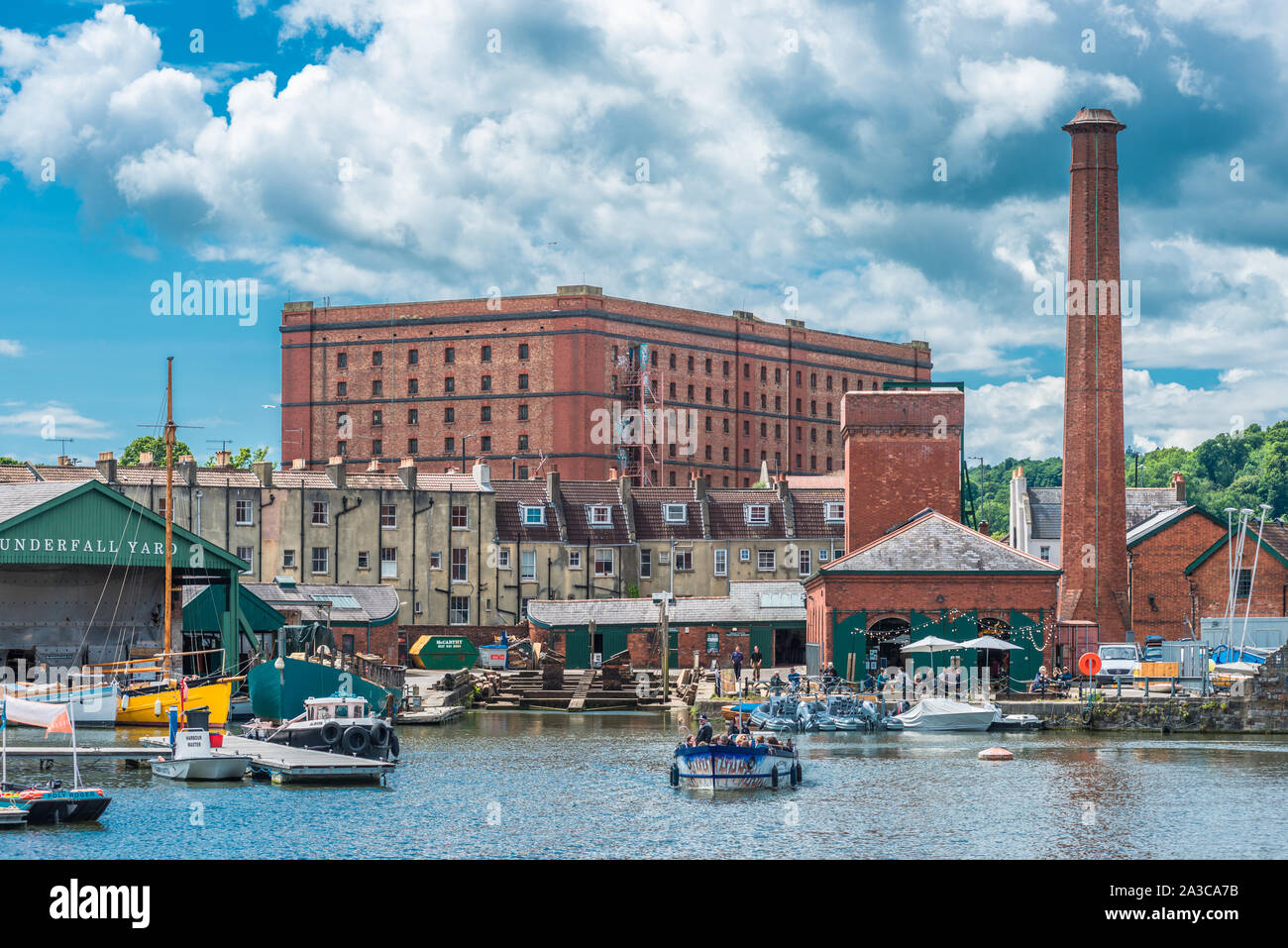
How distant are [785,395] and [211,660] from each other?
3668 inches

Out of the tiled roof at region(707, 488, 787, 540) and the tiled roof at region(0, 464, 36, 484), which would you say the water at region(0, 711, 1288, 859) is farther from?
the tiled roof at region(707, 488, 787, 540)

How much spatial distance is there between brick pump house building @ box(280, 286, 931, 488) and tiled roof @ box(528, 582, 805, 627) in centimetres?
4783

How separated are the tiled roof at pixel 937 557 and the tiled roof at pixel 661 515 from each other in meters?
25.0

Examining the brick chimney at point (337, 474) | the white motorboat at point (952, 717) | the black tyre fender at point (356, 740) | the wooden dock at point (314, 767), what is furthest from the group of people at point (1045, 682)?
the brick chimney at point (337, 474)

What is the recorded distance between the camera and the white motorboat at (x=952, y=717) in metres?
55.5

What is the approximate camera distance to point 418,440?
441 feet

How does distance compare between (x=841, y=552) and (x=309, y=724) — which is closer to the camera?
(x=309, y=724)

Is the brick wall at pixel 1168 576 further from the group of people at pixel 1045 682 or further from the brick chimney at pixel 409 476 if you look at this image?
the brick chimney at pixel 409 476

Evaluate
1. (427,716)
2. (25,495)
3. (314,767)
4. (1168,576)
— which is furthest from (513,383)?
(314,767)

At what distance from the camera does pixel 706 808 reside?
35438 millimetres

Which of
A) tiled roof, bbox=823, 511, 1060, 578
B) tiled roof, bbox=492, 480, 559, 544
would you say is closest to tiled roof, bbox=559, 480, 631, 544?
tiled roof, bbox=492, 480, 559, 544

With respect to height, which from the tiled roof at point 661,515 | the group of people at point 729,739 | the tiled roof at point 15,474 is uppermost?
the tiled roof at point 15,474
